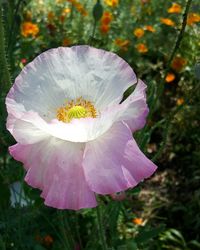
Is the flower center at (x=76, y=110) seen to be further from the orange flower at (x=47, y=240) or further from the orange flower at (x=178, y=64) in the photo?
the orange flower at (x=178, y=64)

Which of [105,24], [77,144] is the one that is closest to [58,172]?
[77,144]

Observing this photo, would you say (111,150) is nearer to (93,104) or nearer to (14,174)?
(93,104)

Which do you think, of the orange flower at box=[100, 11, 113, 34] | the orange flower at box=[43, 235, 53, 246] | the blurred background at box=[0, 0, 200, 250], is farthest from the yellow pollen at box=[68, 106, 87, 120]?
the orange flower at box=[100, 11, 113, 34]

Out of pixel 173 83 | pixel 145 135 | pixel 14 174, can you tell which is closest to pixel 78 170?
pixel 145 135

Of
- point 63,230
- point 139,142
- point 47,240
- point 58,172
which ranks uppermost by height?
point 58,172

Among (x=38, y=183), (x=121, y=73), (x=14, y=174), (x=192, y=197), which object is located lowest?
(x=192, y=197)

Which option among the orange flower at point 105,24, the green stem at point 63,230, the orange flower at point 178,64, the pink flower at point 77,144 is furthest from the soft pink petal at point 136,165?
the orange flower at point 105,24

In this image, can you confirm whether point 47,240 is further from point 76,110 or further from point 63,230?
point 76,110
